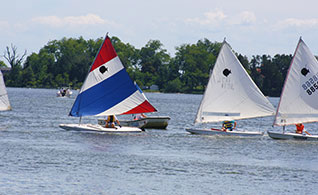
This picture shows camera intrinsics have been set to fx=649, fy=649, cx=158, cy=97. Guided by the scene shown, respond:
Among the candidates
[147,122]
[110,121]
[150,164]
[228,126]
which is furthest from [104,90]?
[150,164]

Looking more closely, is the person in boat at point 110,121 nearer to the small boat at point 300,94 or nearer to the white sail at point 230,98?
the white sail at point 230,98

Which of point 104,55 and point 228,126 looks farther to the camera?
point 228,126

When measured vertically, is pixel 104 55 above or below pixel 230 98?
above

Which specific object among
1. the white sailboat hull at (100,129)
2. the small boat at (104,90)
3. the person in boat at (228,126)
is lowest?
the white sailboat hull at (100,129)

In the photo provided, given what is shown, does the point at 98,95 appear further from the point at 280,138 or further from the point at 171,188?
the point at 171,188

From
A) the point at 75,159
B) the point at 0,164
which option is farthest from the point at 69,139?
the point at 0,164

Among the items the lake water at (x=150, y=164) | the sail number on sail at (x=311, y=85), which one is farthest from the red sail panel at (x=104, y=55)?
the sail number on sail at (x=311, y=85)

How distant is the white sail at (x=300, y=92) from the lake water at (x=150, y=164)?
6.63ft

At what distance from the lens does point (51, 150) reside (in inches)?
1549

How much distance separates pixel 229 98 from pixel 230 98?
3.4 inches

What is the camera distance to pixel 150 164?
117 ft

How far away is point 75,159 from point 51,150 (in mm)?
3615

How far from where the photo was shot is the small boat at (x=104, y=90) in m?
49.2

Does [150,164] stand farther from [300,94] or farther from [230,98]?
[300,94]
